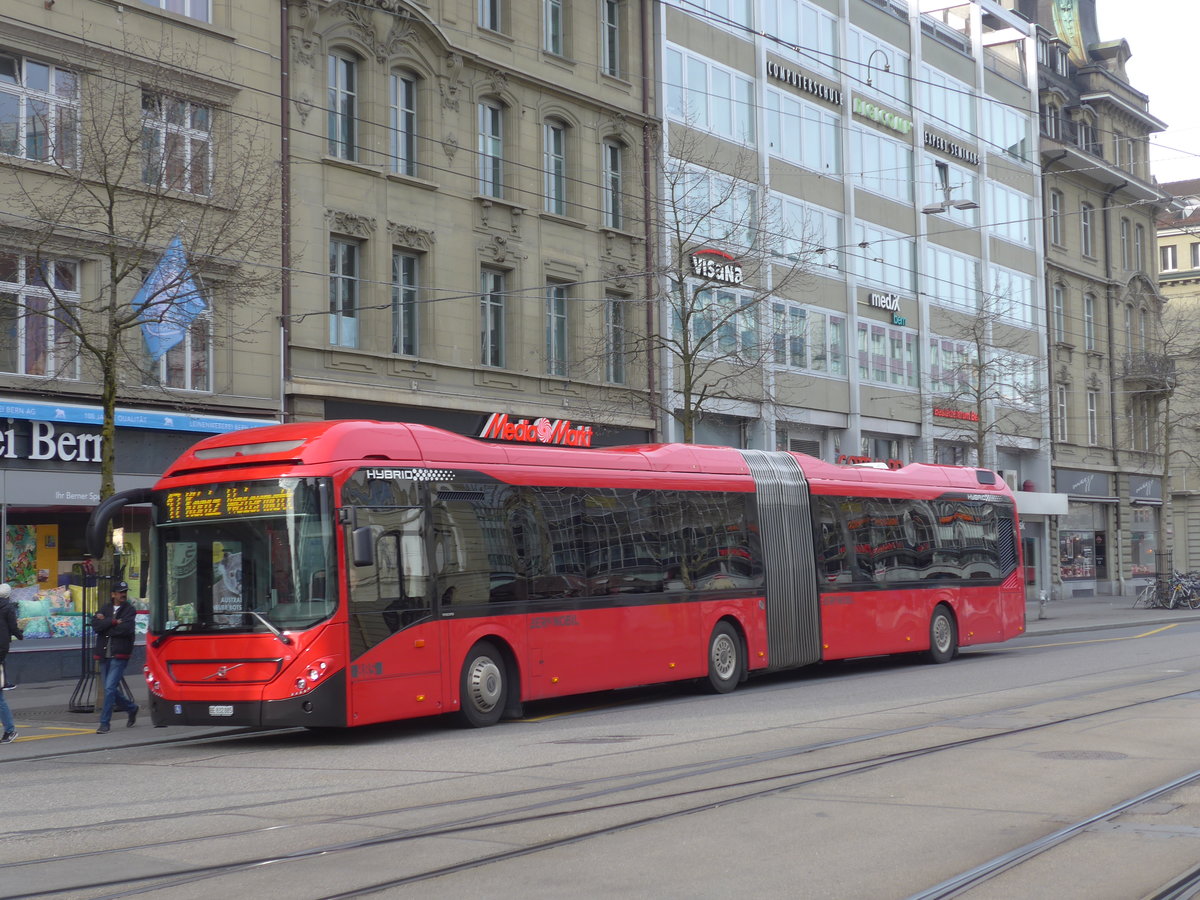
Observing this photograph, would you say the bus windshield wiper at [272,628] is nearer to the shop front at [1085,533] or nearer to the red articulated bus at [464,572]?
the red articulated bus at [464,572]

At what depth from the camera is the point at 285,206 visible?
2489cm

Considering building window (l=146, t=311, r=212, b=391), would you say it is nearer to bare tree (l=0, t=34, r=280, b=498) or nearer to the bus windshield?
bare tree (l=0, t=34, r=280, b=498)

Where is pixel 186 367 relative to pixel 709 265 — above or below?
below

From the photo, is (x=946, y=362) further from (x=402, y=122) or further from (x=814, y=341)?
(x=402, y=122)

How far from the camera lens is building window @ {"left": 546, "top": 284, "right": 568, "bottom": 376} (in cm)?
3109

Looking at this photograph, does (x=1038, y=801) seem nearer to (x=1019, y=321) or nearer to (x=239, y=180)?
(x=239, y=180)

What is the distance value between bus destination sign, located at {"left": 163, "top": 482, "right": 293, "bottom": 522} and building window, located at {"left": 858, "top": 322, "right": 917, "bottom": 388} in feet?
97.3

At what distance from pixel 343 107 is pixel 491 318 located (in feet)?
17.6

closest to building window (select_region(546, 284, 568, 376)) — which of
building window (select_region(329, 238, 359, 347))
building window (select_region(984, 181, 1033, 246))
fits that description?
building window (select_region(329, 238, 359, 347))

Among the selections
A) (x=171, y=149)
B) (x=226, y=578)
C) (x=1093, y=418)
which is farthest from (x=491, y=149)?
(x=1093, y=418)

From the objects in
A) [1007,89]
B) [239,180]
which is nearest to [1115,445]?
[1007,89]

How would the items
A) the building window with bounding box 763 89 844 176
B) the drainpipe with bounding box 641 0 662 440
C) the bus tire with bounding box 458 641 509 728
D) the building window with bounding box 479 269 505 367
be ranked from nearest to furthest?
the bus tire with bounding box 458 641 509 728 → the building window with bounding box 479 269 505 367 → the drainpipe with bounding box 641 0 662 440 → the building window with bounding box 763 89 844 176

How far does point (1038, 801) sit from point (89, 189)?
1341cm

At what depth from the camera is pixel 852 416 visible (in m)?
41.4
